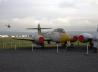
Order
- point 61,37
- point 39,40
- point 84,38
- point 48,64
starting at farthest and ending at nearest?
point 84,38 < point 61,37 < point 39,40 < point 48,64

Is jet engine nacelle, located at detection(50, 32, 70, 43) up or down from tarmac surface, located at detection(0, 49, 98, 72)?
up

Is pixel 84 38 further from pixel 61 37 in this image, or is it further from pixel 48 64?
pixel 48 64

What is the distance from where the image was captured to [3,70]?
12.9 meters

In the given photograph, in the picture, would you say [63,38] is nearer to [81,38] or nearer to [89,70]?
[81,38]

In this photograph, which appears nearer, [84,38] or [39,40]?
[39,40]

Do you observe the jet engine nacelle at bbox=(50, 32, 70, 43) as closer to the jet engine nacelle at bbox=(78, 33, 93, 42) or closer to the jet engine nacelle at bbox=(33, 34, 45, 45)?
the jet engine nacelle at bbox=(78, 33, 93, 42)

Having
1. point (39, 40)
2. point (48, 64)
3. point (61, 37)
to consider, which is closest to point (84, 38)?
point (61, 37)

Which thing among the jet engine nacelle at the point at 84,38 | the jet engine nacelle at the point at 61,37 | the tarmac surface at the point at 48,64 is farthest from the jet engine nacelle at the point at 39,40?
the tarmac surface at the point at 48,64

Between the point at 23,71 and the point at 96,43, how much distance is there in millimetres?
17435

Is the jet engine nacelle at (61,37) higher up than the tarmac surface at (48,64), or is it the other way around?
the jet engine nacelle at (61,37)

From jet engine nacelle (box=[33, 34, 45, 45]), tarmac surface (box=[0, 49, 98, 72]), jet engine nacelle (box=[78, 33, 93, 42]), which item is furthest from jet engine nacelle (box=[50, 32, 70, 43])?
tarmac surface (box=[0, 49, 98, 72])

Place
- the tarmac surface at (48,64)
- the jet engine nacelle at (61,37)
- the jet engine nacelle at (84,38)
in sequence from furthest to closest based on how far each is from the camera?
the jet engine nacelle at (84,38) < the jet engine nacelle at (61,37) < the tarmac surface at (48,64)

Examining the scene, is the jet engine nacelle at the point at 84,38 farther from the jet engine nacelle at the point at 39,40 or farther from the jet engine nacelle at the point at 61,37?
the jet engine nacelle at the point at 39,40

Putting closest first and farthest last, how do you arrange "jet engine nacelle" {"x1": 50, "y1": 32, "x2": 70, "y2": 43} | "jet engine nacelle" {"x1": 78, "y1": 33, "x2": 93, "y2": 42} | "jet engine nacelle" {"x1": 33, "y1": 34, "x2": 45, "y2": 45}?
"jet engine nacelle" {"x1": 33, "y1": 34, "x2": 45, "y2": 45} < "jet engine nacelle" {"x1": 50, "y1": 32, "x2": 70, "y2": 43} < "jet engine nacelle" {"x1": 78, "y1": 33, "x2": 93, "y2": 42}
